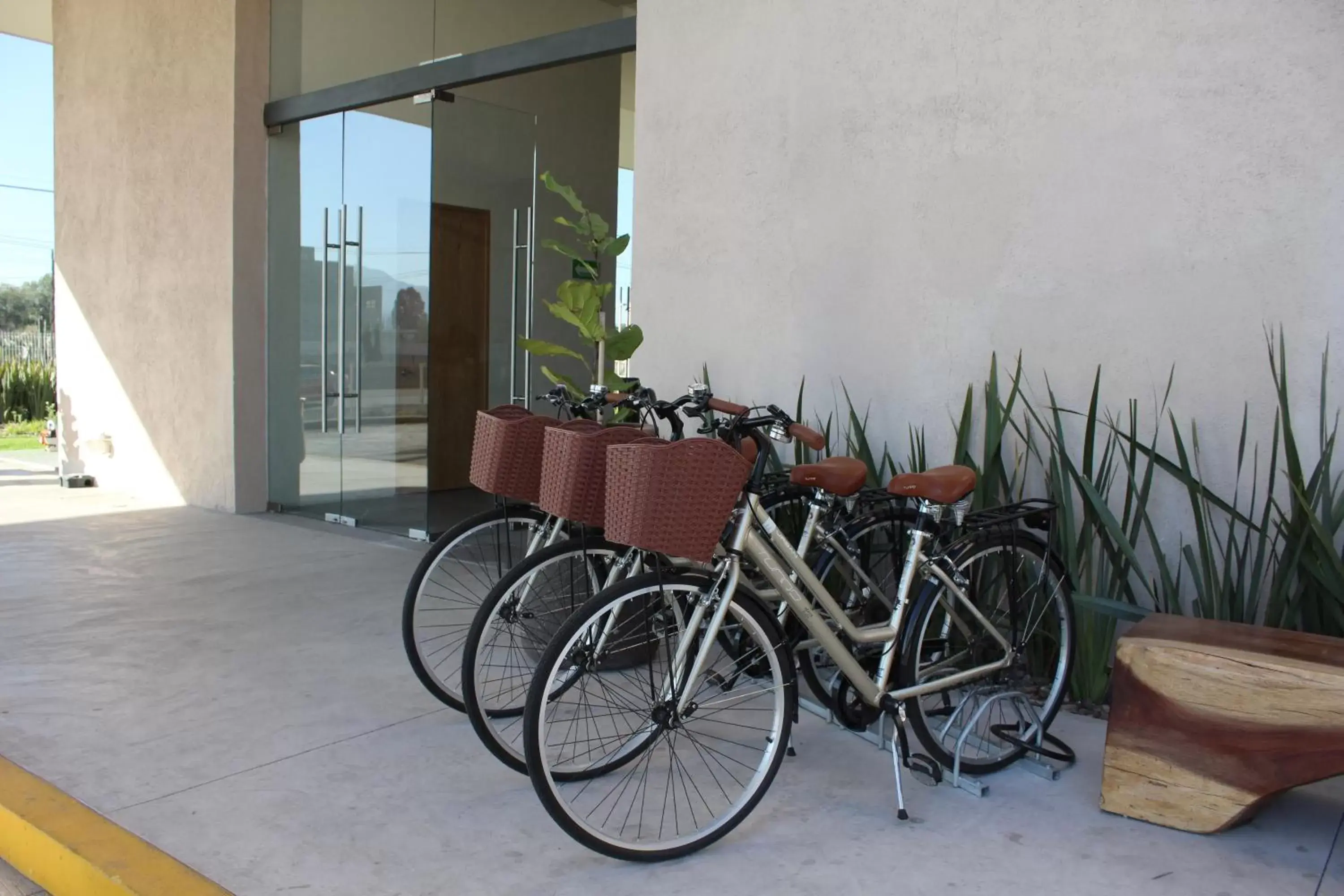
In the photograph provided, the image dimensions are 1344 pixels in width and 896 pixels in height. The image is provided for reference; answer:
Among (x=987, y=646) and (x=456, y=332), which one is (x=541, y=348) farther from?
(x=456, y=332)

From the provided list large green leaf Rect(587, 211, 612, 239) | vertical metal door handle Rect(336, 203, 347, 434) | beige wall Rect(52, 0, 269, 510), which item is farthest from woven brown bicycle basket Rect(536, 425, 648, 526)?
beige wall Rect(52, 0, 269, 510)

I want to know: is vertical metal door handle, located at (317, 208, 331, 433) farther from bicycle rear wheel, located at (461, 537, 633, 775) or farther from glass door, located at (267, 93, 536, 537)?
bicycle rear wheel, located at (461, 537, 633, 775)

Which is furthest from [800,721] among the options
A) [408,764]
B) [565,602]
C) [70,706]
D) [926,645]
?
[70,706]

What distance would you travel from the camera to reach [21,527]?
647 cm

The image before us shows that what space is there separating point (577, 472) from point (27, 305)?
13.6 meters

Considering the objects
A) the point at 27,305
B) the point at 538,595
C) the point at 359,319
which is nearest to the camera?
the point at 538,595

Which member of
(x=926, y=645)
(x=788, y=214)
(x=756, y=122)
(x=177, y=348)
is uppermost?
(x=756, y=122)

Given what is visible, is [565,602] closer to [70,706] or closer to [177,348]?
[70,706]

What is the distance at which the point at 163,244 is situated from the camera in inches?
288

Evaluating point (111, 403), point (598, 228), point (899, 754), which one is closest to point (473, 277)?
point (598, 228)

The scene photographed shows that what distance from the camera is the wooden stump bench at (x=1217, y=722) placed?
2.32m

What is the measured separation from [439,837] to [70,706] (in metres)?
1.59

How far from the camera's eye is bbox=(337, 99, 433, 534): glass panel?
19.8ft

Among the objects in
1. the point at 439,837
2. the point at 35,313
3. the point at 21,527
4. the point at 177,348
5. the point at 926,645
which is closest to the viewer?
the point at 439,837
